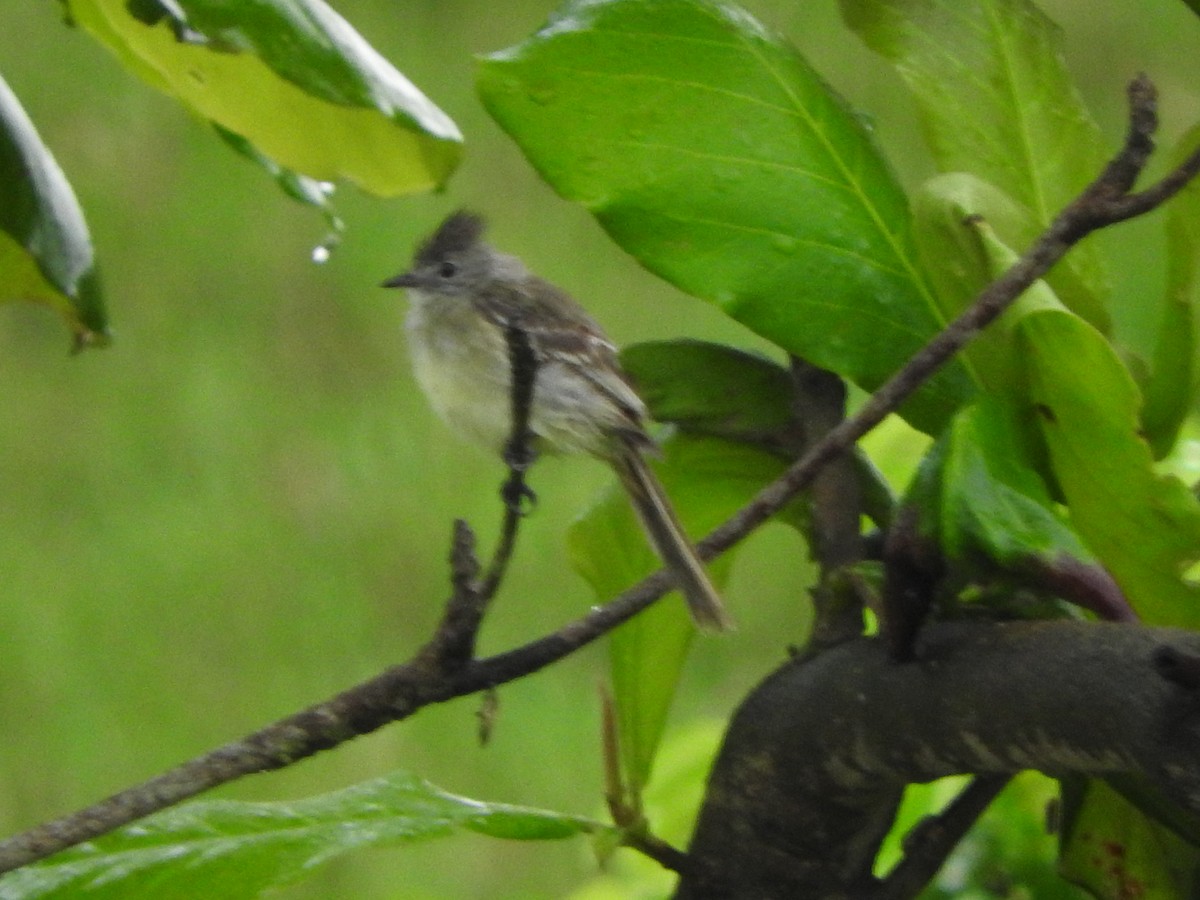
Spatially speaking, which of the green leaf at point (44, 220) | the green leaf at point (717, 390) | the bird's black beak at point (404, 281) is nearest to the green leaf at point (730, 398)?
the green leaf at point (717, 390)

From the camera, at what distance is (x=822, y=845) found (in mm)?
665

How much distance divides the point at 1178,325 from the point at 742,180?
192mm

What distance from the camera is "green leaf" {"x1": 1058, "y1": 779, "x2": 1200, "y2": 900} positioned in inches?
26.2

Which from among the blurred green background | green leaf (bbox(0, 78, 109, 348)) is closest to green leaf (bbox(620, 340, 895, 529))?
green leaf (bbox(0, 78, 109, 348))

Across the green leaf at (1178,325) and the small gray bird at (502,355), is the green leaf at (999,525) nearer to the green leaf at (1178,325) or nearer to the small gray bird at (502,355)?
the green leaf at (1178,325)

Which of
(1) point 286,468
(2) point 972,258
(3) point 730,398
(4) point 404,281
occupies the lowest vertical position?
(1) point 286,468

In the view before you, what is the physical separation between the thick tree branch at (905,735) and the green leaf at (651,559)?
0.30 ft

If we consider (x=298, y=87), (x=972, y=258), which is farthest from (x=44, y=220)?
(x=972, y=258)

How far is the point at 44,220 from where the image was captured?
805 millimetres

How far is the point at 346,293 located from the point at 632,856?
4.68 feet

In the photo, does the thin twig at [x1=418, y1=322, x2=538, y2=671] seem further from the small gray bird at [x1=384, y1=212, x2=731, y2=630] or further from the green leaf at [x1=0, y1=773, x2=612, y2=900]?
the small gray bird at [x1=384, y1=212, x2=731, y2=630]

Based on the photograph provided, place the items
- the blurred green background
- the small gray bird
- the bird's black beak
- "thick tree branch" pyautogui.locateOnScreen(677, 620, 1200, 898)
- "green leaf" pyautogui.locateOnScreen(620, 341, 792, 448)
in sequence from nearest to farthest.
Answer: "thick tree branch" pyautogui.locateOnScreen(677, 620, 1200, 898) → "green leaf" pyautogui.locateOnScreen(620, 341, 792, 448) → the small gray bird → the bird's black beak → the blurred green background

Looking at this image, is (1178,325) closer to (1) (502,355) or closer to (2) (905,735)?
(2) (905,735)

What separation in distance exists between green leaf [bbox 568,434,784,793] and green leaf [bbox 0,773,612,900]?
107mm
